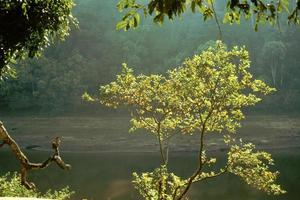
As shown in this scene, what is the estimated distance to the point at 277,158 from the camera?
147 feet

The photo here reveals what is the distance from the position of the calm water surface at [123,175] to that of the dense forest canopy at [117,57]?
44.3 ft

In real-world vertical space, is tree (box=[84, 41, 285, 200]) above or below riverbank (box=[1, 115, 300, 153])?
above

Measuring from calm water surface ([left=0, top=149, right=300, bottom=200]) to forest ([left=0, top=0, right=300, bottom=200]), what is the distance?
0.11 m

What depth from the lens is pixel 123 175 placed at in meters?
37.6

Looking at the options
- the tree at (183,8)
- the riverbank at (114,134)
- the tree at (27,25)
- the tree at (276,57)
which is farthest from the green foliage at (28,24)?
the tree at (276,57)

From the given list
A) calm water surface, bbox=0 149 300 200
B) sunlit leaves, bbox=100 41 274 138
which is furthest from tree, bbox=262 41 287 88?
sunlit leaves, bbox=100 41 274 138

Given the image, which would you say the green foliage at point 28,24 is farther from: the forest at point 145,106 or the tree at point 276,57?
the tree at point 276,57

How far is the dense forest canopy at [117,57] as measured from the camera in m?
59.4

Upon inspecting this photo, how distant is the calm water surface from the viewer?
30045 millimetres

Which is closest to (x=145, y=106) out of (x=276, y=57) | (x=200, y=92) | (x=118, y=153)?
(x=200, y=92)

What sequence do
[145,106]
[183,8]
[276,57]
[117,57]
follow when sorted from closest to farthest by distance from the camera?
[183,8], [145,106], [276,57], [117,57]

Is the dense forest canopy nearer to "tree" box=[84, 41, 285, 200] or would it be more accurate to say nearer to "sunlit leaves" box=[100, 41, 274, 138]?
"sunlit leaves" box=[100, 41, 274, 138]

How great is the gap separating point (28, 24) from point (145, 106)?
191 inches

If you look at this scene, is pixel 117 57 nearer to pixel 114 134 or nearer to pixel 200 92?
pixel 114 134
